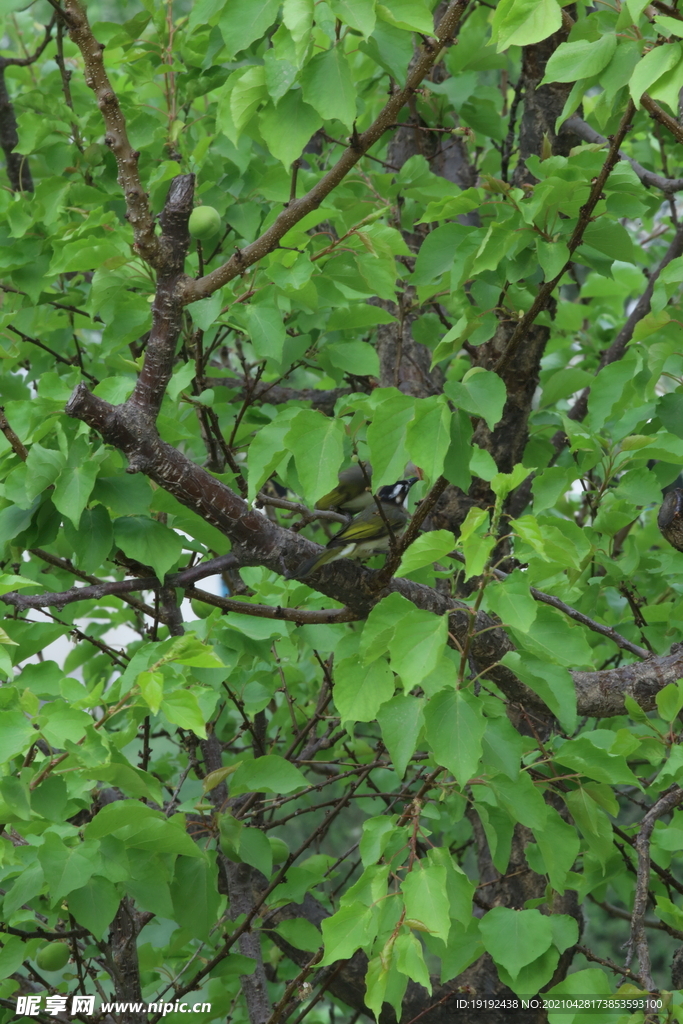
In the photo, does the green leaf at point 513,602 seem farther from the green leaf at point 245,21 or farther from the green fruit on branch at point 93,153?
the green fruit on branch at point 93,153

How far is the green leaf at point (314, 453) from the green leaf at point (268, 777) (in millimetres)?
983

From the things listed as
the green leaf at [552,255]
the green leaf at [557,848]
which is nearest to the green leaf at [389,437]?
the green leaf at [552,255]

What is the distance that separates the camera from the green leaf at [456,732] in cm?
201

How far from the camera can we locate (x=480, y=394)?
7.09 feet

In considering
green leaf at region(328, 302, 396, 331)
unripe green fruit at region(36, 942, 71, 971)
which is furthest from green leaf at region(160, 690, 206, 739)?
green leaf at region(328, 302, 396, 331)

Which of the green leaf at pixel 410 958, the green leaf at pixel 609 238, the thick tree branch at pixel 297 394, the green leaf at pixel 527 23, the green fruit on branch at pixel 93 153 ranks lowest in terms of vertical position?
the green leaf at pixel 410 958

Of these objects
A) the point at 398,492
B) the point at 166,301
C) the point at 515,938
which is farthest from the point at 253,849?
the point at 398,492

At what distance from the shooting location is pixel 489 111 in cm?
387

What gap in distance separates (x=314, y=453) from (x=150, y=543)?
0.51 meters

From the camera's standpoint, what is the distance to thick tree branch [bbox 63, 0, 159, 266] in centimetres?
210

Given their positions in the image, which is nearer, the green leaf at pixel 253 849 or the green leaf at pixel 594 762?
the green leaf at pixel 594 762

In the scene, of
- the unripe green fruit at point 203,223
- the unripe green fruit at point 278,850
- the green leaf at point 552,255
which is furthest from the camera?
the unripe green fruit at point 278,850

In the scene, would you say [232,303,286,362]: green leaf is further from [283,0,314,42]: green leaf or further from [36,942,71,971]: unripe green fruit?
[36,942,71,971]: unripe green fruit

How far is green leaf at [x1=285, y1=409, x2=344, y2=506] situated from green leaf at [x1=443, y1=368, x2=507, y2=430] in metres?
0.29
